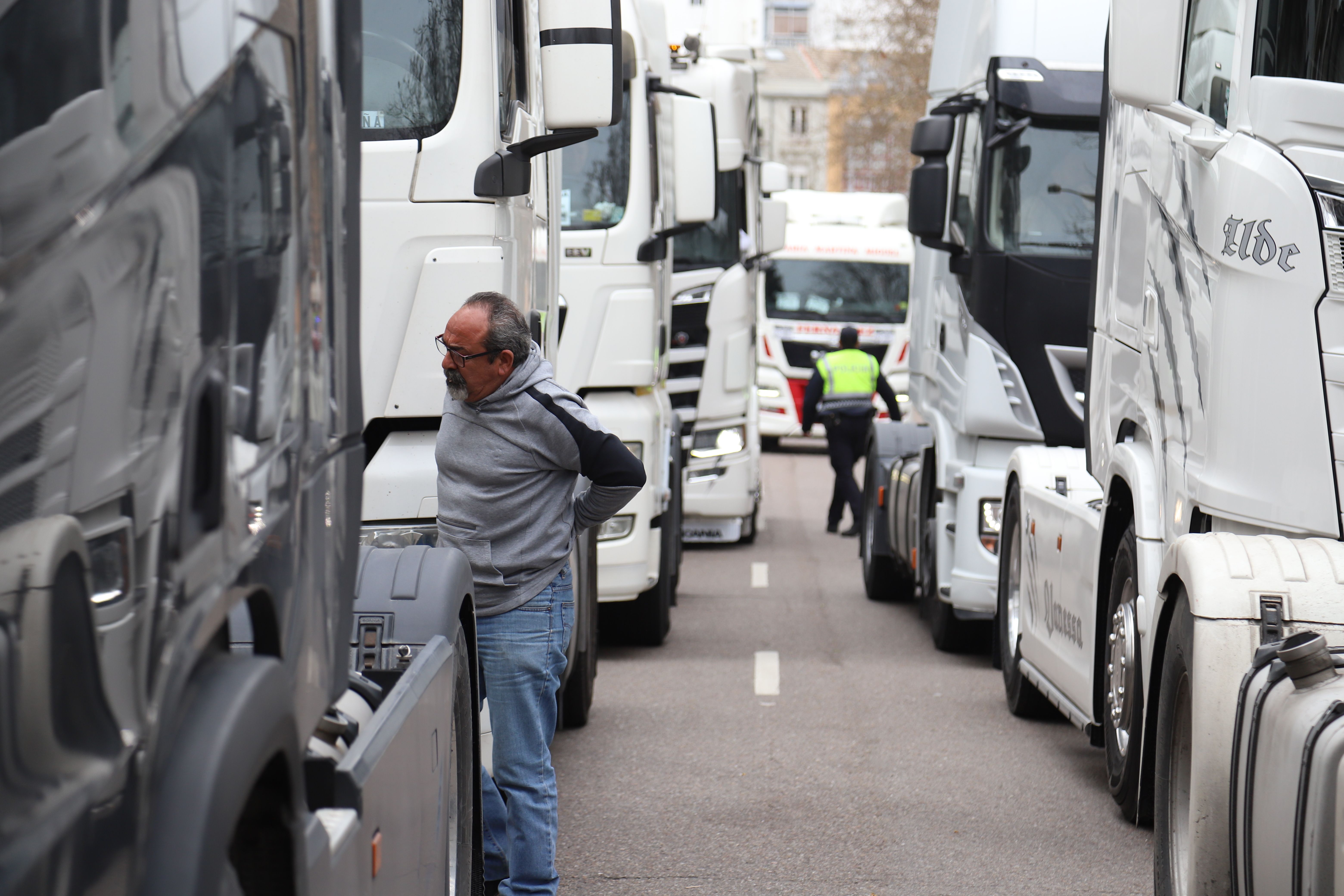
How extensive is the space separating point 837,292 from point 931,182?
15.4 metres

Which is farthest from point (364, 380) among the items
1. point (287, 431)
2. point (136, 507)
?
point (136, 507)

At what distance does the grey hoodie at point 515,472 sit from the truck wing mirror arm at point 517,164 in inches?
25.3

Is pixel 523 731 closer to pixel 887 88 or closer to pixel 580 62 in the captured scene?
pixel 580 62

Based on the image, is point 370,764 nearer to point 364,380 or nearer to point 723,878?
point 364,380

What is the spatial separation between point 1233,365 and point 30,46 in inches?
145

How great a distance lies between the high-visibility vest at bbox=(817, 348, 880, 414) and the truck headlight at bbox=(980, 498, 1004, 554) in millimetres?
6044

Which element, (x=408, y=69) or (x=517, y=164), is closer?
(x=408, y=69)

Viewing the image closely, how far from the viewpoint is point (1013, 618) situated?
8.59m

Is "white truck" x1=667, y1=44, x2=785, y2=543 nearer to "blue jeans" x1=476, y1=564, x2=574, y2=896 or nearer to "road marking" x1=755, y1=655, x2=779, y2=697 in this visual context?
"road marking" x1=755, y1=655, x2=779, y2=697

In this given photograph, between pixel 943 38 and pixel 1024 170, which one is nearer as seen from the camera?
pixel 1024 170

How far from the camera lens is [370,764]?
9.27 ft

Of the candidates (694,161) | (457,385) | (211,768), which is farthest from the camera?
(694,161)

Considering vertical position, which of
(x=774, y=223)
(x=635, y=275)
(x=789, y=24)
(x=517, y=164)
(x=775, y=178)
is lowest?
(x=774, y=223)

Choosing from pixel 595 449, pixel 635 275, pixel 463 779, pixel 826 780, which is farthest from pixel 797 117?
pixel 463 779
